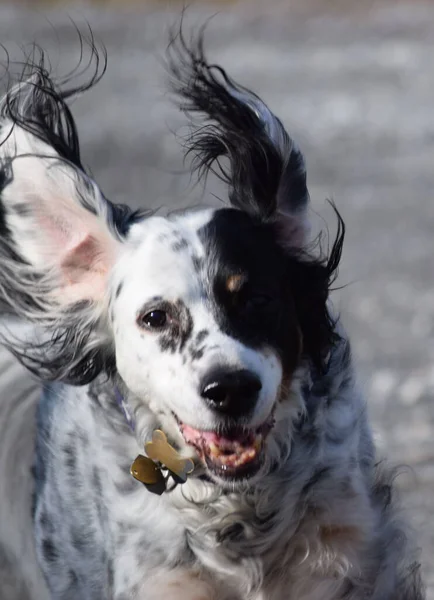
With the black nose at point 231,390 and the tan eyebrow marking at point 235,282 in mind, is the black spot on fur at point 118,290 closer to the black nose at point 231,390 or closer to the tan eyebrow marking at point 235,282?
the tan eyebrow marking at point 235,282

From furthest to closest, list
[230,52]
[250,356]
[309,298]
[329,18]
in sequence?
[329,18], [230,52], [309,298], [250,356]

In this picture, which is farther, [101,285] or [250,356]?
[101,285]

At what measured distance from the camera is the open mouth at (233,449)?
3660 mm

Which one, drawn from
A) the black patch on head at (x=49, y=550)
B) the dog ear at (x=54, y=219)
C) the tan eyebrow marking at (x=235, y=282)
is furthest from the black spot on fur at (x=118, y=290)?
the black patch on head at (x=49, y=550)

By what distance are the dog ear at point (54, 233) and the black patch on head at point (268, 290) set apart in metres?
0.34

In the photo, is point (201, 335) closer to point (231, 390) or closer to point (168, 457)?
point (231, 390)

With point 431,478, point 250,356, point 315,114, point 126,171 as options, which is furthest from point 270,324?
point 315,114

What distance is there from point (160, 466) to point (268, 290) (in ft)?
1.73

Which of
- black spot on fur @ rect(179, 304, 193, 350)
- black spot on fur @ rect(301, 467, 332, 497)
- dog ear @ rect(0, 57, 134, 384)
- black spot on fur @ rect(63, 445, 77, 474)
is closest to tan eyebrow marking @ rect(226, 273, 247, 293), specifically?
black spot on fur @ rect(179, 304, 193, 350)

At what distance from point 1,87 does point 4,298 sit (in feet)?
2.01

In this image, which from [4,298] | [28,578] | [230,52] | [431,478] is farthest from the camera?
[230,52]

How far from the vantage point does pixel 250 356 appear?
11.8ft

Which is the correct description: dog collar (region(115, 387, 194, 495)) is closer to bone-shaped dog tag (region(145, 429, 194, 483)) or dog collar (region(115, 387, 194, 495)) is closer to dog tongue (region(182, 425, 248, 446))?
bone-shaped dog tag (region(145, 429, 194, 483))

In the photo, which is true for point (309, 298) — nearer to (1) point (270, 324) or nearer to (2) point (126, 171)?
(1) point (270, 324)
